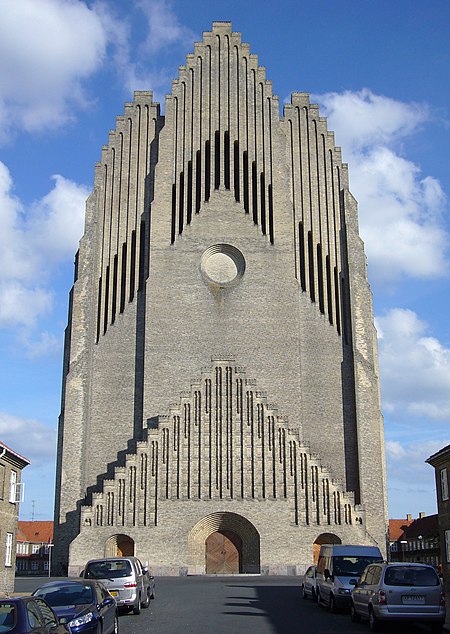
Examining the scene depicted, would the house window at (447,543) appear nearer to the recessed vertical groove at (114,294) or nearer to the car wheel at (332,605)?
the car wheel at (332,605)

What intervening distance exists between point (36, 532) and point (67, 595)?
79982 mm

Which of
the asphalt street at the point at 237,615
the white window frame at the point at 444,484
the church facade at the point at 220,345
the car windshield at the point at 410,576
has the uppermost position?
the church facade at the point at 220,345

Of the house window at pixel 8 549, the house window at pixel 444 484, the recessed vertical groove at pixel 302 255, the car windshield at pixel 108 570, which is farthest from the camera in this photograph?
the recessed vertical groove at pixel 302 255

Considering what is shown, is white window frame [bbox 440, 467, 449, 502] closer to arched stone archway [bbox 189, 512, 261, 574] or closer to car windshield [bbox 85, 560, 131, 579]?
arched stone archway [bbox 189, 512, 261, 574]

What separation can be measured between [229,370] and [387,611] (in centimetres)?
2855

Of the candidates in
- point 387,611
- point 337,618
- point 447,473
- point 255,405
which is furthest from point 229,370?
point 387,611

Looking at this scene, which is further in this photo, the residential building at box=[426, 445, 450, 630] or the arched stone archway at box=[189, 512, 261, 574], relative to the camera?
the arched stone archway at box=[189, 512, 261, 574]

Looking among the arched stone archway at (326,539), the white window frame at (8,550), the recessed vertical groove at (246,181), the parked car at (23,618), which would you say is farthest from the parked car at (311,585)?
the recessed vertical groove at (246,181)

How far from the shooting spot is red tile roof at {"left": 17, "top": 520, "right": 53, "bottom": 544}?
8944cm

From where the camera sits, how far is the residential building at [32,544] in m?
77.6

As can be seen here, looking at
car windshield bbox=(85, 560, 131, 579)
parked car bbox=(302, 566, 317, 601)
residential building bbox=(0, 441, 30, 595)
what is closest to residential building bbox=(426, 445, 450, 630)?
parked car bbox=(302, 566, 317, 601)

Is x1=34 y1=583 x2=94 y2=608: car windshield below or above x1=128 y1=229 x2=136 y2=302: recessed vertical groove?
below

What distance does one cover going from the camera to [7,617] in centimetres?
1066

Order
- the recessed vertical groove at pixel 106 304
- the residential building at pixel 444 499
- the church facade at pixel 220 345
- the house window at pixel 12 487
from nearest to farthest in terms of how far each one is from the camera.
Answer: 1. the residential building at pixel 444 499
2. the house window at pixel 12 487
3. the church facade at pixel 220 345
4. the recessed vertical groove at pixel 106 304
